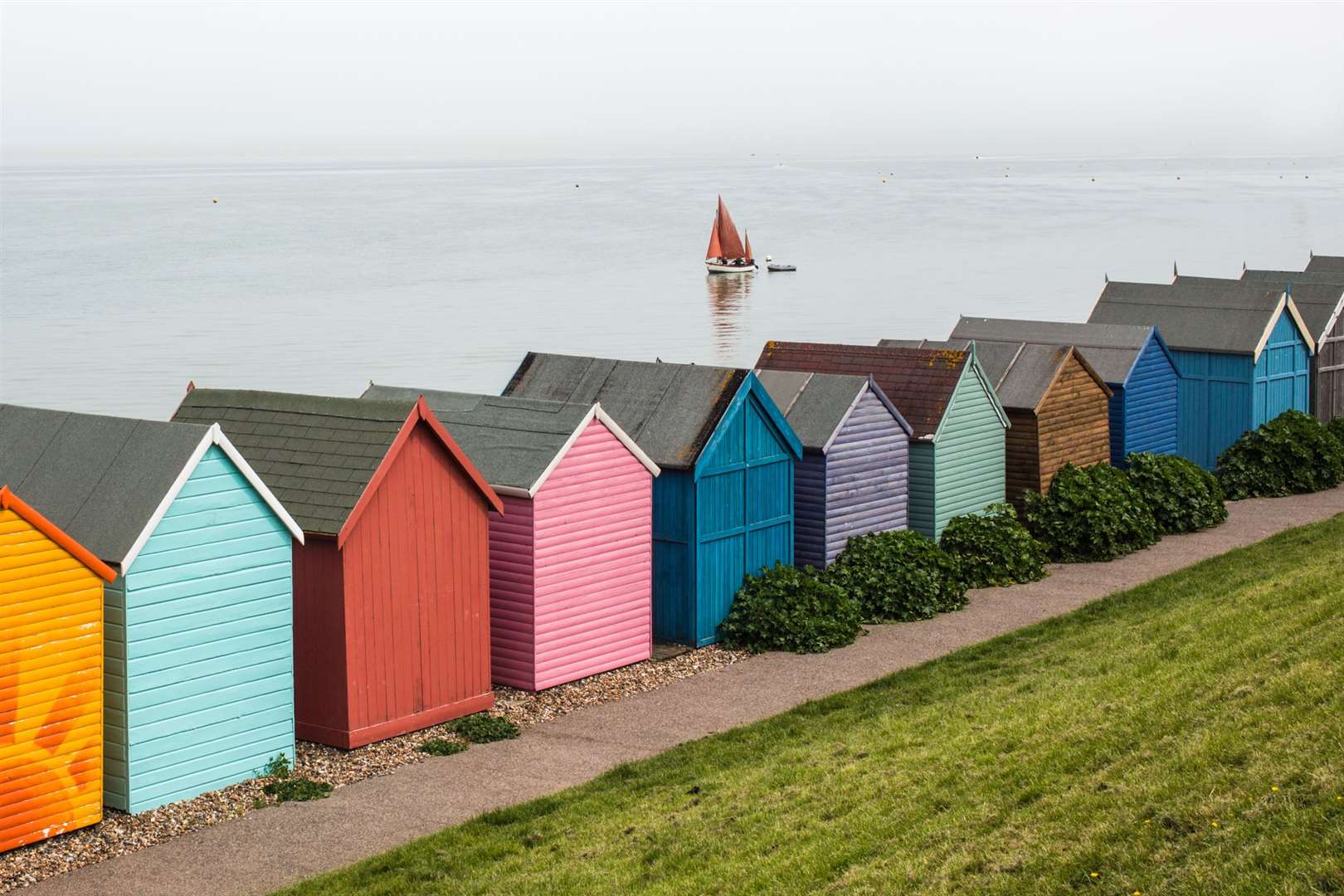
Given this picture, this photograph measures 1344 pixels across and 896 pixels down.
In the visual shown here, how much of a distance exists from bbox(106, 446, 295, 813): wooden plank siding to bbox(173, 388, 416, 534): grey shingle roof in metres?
0.85

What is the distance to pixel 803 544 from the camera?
24891 mm

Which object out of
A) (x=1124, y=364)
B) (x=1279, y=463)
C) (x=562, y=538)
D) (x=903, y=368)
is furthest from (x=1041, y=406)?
(x=562, y=538)

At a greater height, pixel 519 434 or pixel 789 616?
pixel 519 434

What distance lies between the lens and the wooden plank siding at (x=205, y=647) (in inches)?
633

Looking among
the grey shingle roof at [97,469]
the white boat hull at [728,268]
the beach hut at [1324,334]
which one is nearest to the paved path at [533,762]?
the grey shingle roof at [97,469]

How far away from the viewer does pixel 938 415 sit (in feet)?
87.3

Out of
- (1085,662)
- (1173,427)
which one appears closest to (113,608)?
(1085,662)

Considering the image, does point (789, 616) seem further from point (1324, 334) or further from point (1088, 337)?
point (1324, 334)

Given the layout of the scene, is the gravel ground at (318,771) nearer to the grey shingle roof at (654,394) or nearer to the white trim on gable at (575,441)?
the white trim on gable at (575,441)

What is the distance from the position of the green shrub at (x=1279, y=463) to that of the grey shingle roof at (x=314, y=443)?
66.8 feet

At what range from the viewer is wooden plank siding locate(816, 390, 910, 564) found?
24859mm

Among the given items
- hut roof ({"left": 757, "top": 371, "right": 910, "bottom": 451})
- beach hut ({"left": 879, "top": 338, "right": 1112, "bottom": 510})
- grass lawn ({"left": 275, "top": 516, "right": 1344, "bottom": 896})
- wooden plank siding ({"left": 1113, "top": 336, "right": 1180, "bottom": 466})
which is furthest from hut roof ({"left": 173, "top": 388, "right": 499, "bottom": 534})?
wooden plank siding ({"left": 1113, "top": 336, "right": 1180, "bottom": 466})

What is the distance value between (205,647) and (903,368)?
14.0 meters

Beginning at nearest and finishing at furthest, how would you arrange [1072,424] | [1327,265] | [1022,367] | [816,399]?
1. [816,399]
2. [1022,367]
3. [1072,424]
4. [1327,265]
